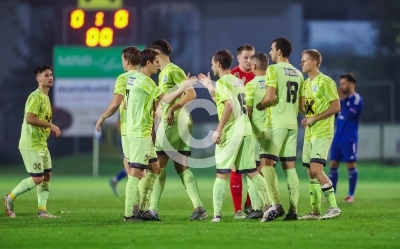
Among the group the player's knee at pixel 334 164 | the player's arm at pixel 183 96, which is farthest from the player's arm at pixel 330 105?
the player's knee at pixel 334 164

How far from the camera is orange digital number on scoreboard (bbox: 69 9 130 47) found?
83.9ft

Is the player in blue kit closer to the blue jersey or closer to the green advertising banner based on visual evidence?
the blue jersey

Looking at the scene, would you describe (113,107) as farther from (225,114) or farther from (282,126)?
(282,126)

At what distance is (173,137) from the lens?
1241 cm

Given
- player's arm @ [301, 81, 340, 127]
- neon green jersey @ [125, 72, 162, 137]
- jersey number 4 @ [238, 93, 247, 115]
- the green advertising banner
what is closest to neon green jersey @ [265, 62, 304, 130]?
player's arm @ [301, 81, 340, 127]

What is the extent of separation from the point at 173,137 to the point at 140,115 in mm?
749

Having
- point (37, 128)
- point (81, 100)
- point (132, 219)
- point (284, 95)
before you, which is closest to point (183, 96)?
point (284, 95)

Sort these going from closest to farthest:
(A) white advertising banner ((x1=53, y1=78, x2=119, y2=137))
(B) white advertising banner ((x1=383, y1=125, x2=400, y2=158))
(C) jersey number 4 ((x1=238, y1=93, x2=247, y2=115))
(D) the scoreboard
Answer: (C) jersey number 4 ((x1=238, y1=93, x2=247, y2=115)) < (D) the scoreboard < (A) white advertising banner ((x1=53, y1=78, x2=119, y2=137)) < (B) white advertising banner ((x1=383, y1=125, x2=400, y2=158))

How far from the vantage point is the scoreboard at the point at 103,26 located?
25562 millimetres

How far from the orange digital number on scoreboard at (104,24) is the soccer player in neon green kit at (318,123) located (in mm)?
13896

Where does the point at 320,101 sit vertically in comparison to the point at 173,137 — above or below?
above

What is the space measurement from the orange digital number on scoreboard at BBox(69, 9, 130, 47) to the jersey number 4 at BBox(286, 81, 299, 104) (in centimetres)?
1407

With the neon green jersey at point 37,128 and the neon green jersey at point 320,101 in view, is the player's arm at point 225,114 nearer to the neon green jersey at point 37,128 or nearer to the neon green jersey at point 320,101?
the neon green jersey at point 320,101

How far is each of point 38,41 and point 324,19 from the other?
19661 mm
